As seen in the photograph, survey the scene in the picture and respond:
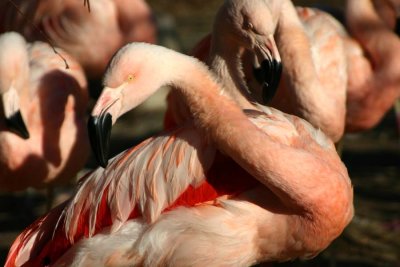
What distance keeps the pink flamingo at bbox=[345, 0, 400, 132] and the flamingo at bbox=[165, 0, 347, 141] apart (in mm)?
238

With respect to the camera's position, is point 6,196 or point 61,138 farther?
point 6,196

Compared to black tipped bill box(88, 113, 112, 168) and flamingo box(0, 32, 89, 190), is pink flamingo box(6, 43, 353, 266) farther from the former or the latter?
flamingo box(0, 32, 89, 190)

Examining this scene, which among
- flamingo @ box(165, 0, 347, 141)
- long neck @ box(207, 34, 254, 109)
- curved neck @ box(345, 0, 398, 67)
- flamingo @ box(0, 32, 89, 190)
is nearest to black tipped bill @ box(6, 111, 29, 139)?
flamingo @ box(0, 32, 89, 190)

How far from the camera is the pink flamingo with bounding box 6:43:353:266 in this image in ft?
11.5

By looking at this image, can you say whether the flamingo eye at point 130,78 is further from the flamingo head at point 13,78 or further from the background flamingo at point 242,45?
the flamingo head at point 13,78

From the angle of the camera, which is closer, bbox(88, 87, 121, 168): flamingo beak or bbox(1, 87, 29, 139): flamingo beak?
bbox(88, 87, 121, 168): flamingo beak

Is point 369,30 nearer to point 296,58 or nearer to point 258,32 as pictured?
point 296,58

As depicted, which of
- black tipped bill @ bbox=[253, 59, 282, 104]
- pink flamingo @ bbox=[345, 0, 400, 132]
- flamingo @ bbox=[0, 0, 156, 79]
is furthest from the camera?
flamingo @ bbox=[0, 0, 156, 79]

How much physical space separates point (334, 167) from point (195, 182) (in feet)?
1.72

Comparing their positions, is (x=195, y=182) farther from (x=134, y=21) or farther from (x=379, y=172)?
(x=379, y=172)

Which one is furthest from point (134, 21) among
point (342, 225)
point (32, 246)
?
point (342, 225)

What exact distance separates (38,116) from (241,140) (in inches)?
70.5

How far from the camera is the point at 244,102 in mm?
4203

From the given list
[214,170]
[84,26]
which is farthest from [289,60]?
[84,26]
